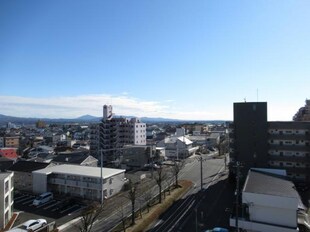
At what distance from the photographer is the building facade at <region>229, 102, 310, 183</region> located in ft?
101

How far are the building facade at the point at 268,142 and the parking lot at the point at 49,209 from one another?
60.9 feet

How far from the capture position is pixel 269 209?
1881 centimetres

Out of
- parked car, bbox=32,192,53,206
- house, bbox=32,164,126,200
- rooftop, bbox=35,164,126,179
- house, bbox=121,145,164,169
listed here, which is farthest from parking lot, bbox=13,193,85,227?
house, bbox=121,145,164,169

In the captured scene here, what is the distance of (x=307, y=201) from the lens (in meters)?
24.8

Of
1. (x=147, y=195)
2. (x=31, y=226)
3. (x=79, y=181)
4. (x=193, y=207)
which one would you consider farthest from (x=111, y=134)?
(x=31, y=226)

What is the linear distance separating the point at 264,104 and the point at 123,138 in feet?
103

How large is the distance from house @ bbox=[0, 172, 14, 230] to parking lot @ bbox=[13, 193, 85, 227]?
3.10 ft

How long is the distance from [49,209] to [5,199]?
15.8 ft

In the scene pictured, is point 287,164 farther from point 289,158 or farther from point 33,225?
point 33,225

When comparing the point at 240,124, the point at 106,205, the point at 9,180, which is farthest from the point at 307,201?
the point at 9,180

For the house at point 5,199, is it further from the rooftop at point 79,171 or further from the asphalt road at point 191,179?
the rooftop at point 79,171

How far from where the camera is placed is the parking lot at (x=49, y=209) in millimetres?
22597

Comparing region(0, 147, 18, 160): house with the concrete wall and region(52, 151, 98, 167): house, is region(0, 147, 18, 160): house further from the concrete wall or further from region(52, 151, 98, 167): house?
the concrete wall

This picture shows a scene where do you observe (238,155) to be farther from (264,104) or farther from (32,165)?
(32,165)
